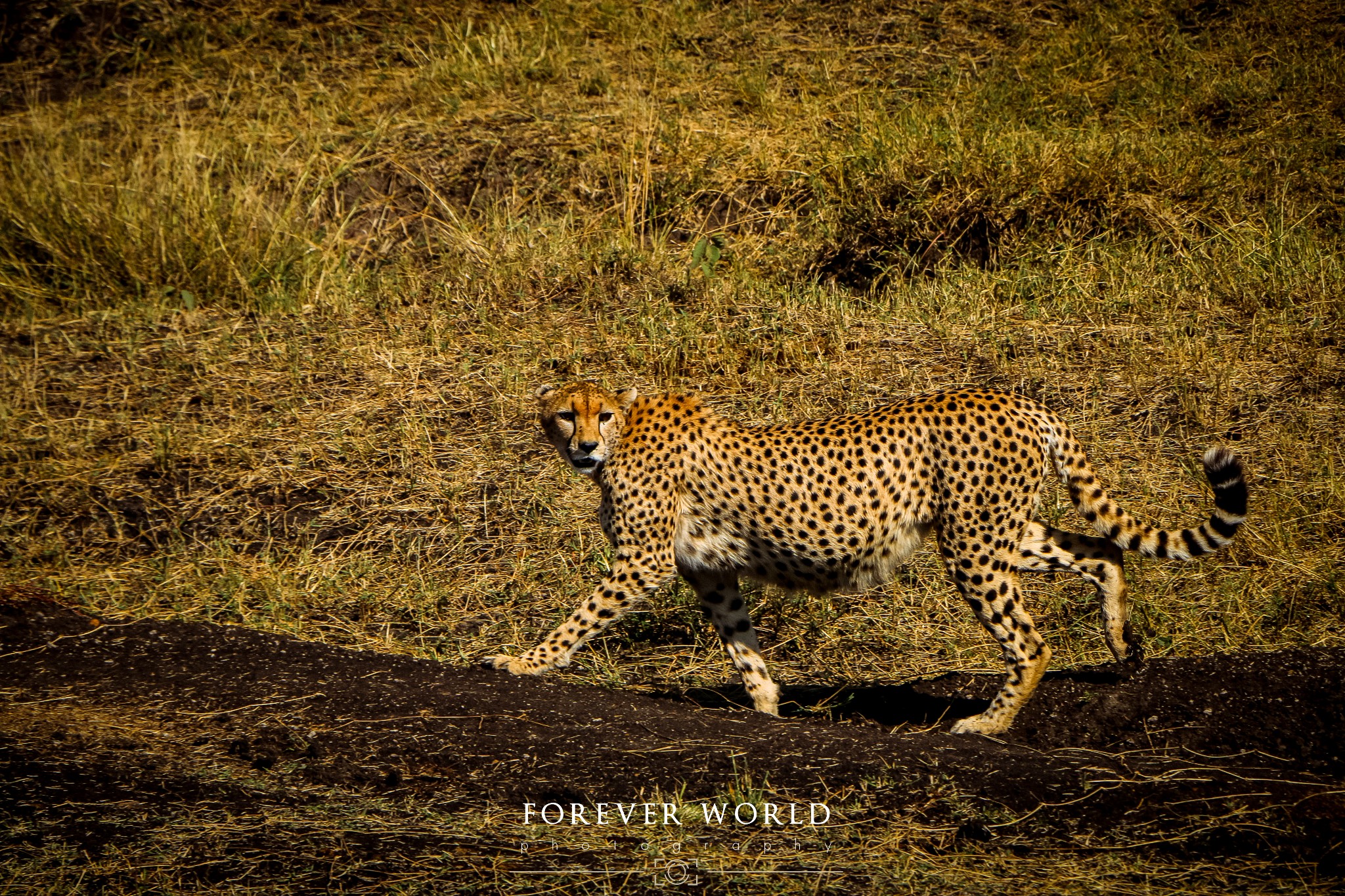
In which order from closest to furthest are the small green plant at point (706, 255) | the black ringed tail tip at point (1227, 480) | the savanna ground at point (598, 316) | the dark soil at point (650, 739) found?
the dark soil at point (650, 739) → the black ringed tail tip at point (1227, 480) → the savanna ground at point (598, 316) → the small green plant at point (706, 255)

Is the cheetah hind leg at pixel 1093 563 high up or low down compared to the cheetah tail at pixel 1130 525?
down

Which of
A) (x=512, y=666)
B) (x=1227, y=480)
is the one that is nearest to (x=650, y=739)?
(x=512, y=666)

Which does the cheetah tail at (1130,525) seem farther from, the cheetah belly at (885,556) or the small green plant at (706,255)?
the small green plant at (706,255)

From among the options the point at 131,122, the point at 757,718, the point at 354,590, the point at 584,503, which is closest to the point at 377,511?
the point at 354,590

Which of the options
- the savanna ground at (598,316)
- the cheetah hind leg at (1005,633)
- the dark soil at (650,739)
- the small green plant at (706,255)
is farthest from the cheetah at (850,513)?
the small green plant at (706,255)

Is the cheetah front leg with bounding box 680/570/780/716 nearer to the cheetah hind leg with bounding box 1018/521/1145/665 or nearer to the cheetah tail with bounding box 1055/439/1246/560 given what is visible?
the cheetah hind leg with bounding box 1018/521/1145/665

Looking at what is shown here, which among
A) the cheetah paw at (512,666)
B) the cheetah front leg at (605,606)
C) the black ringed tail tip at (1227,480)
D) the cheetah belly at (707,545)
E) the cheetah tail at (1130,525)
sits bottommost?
the cheetah paw at (512,666)

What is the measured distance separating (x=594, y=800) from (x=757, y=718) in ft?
3.73

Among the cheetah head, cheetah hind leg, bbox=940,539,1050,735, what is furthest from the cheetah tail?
the cheetah head

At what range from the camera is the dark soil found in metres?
3.81

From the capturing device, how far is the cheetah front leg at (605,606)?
5109 millimetres

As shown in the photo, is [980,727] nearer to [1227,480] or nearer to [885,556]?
[885,556]

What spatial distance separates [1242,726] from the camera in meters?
4.56

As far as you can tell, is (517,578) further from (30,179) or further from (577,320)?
(30,179)
